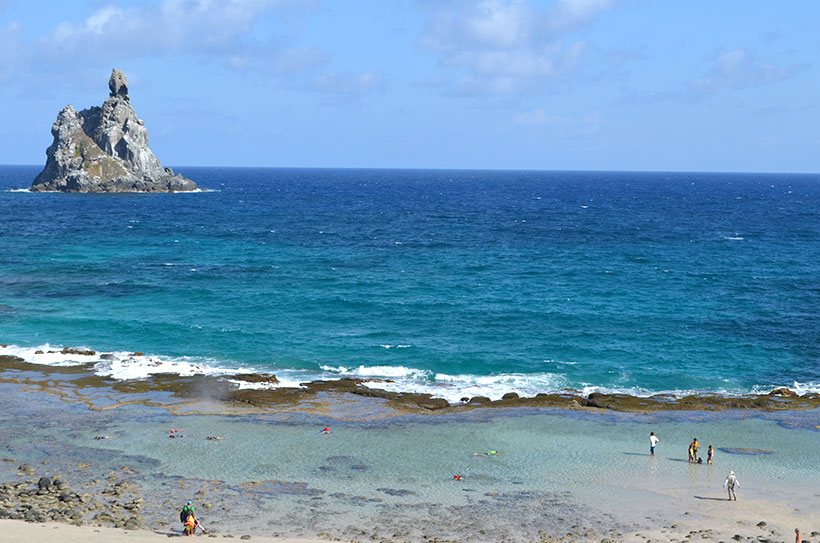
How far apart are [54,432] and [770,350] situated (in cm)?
5304

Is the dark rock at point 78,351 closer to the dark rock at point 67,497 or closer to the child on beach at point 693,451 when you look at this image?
the dark rock at point 67,497

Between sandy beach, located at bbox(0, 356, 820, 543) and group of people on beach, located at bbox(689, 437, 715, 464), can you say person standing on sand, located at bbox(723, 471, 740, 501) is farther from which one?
group of people on beach, located at bbox(689, 437, 715, 464)

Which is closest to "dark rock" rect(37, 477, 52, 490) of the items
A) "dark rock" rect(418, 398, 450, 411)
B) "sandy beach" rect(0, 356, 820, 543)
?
"sandy beach" rect(0, 356, 820, 543)

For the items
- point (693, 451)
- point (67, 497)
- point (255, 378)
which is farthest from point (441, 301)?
point (67, 497)

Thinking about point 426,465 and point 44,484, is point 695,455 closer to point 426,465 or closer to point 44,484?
point 426,465

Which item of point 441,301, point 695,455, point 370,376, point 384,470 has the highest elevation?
point 441,301

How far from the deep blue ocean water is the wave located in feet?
0.90

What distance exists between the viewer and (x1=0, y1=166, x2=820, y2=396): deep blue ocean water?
2480 inches

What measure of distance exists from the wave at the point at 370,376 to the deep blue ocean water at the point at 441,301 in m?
0.27

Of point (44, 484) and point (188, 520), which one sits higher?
point (188, 520)

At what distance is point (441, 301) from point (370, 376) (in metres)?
23.7

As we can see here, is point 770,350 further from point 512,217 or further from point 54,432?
point 512,217

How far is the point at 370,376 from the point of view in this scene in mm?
60094

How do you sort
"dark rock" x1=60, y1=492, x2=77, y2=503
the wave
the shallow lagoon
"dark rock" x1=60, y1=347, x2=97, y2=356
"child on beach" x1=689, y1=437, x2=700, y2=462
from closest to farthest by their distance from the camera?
"dark rock" x1=60, y1=492, x2=77, y2=503
the shallow lagoon
"child on beach" x1=689, y1=437, x2=700, y2=462
the wave
"dark rock" x1=60, y1=347, x2=97, y2=356
